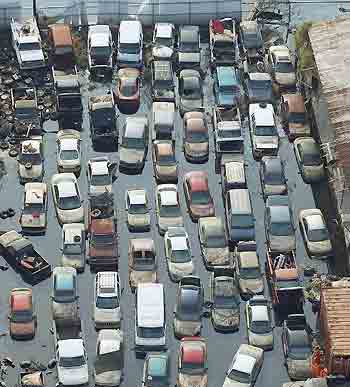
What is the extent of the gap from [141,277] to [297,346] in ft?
→ 32.2

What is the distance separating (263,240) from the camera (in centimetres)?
6341

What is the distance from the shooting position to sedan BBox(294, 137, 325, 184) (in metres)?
66.9

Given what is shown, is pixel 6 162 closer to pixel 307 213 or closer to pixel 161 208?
pixel 161 208

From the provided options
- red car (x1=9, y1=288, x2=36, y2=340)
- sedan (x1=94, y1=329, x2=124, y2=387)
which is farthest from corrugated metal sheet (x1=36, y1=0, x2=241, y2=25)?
sedan (x1=94, y1=329, x2=124, y2=387)

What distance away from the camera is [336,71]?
223 feet

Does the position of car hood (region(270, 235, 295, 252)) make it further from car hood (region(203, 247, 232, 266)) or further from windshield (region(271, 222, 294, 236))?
car hood (region(203, 247, 232, 266))

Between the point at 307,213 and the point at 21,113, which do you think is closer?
the point at 307,213

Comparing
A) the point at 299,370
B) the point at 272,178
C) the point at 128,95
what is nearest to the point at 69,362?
the point at 299,370

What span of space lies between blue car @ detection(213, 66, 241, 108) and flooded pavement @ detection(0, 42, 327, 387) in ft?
3.44

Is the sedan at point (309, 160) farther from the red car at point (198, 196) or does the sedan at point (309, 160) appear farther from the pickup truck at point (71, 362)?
the pickup truck at point (71, 362)

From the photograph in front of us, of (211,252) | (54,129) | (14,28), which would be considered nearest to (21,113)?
(54,129)

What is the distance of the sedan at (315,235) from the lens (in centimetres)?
6225

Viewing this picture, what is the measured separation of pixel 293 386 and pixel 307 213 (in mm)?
13120

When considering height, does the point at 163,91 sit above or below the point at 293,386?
above
